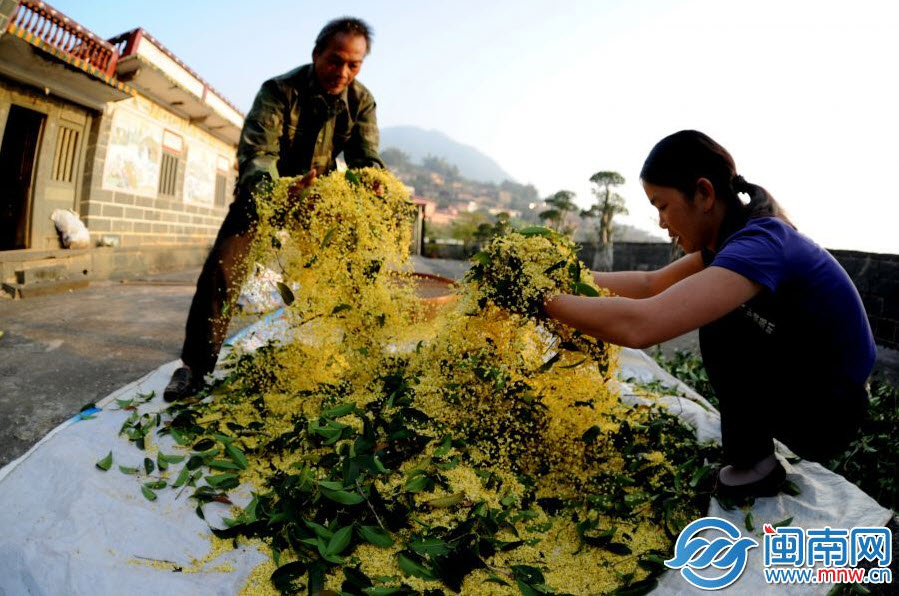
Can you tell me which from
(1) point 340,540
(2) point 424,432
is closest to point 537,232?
(2) point 424,432

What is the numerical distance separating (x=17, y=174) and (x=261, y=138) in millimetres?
7178

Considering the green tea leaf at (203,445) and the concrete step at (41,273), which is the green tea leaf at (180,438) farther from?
the concrete step at (41,273)

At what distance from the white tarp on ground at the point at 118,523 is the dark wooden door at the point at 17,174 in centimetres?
721

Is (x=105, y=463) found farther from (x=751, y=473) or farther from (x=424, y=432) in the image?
(x=751, y=473)

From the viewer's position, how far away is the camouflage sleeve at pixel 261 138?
2426mm

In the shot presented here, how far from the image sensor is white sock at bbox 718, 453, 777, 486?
5.35 ft

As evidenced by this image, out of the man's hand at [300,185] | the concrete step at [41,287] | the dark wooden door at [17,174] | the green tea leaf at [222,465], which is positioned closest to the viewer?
the green tea leaf at [222,465]

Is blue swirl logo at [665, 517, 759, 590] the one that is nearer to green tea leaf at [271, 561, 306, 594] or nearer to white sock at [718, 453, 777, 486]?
white sock at [718, 453, 777, 486]

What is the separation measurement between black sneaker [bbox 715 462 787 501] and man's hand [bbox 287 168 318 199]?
2073mm

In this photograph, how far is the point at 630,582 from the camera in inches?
53.7

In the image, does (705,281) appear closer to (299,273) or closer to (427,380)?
(427,380)

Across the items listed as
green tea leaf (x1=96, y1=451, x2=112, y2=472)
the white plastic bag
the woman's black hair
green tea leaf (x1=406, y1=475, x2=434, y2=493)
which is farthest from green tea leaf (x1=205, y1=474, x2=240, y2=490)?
the white plastic bag

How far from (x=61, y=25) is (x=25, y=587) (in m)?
8.22

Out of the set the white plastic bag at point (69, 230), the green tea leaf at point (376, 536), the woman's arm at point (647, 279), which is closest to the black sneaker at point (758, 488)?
the woman's arm at point (647, 279)
